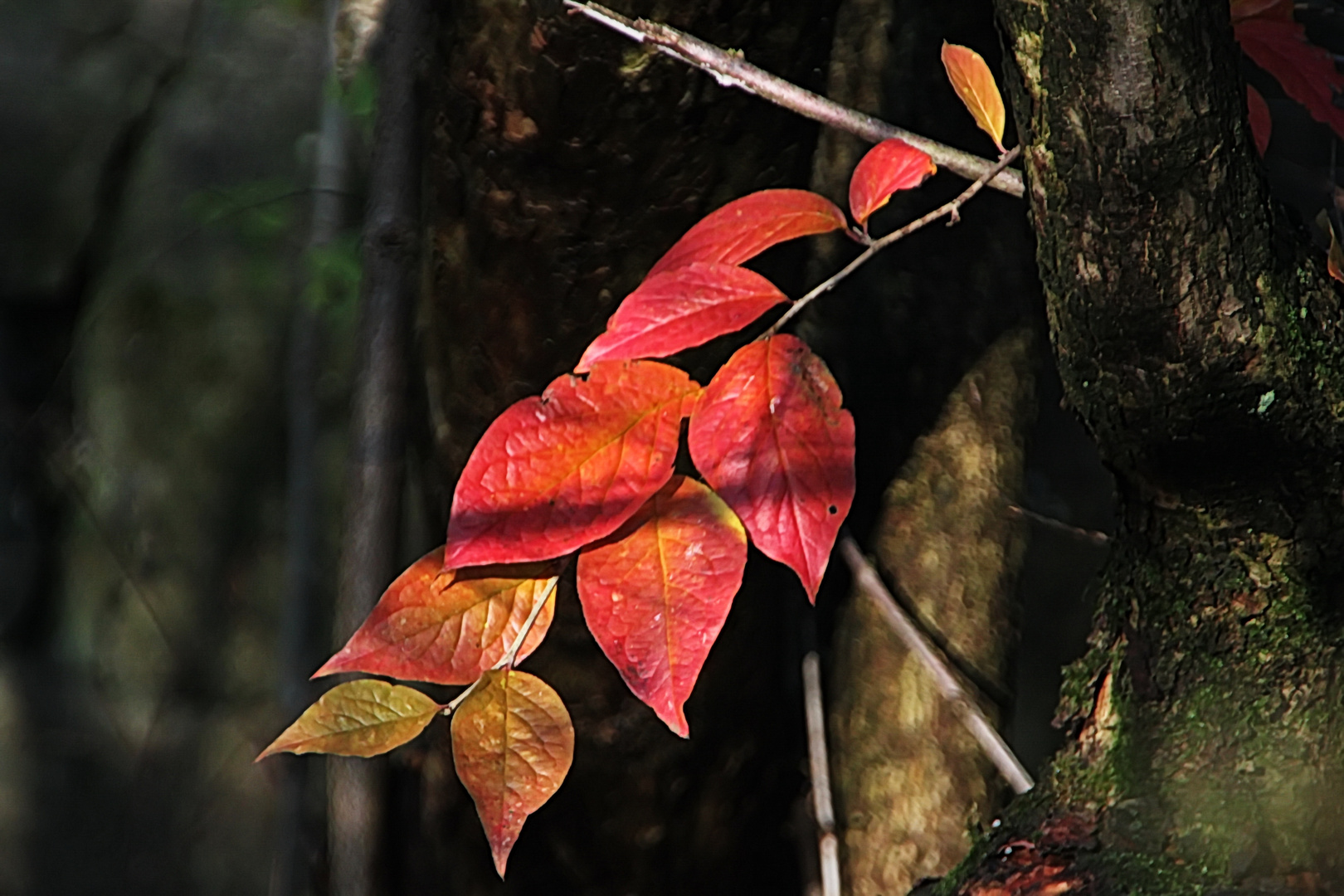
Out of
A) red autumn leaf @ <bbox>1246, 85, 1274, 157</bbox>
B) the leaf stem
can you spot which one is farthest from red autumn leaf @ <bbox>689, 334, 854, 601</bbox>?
red autumn leaf @ <bbox>1246, 85, 1274, 157</bbox>

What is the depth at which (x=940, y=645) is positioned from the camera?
1.11m

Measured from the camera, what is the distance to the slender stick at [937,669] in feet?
3.02

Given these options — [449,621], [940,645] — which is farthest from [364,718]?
[940,645]

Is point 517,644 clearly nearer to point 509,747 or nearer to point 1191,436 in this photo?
point 509,747

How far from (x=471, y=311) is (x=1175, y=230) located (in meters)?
0.60

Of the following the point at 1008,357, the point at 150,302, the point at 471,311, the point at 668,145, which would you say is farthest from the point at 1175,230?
the point at 150,302

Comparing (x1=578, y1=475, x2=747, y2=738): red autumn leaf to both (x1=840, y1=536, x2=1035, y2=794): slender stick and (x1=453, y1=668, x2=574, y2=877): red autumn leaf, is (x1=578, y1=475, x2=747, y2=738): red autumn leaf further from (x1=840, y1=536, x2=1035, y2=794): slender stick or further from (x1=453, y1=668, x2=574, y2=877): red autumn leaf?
(x1=840, y1=536, x2=1035, y2=794): slender stick

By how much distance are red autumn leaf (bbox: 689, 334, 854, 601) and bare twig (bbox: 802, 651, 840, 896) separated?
0.64 meters

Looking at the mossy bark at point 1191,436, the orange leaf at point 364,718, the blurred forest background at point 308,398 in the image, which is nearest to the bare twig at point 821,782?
the blurred forest background at point 308,398

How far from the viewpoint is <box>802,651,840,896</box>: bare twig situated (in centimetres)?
108

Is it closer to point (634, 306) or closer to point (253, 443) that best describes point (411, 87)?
point (634, 306)

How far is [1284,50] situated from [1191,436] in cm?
36

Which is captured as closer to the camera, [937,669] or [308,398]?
[937,669]

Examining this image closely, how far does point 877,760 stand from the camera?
112cm
